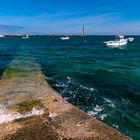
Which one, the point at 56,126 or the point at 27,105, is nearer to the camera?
the point at 56,126

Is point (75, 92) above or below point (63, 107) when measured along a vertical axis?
below

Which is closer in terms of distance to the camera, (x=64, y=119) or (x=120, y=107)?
(x=64, y=119)

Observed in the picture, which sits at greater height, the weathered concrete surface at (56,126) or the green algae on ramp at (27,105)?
the weathered concrete surface at (56,126)

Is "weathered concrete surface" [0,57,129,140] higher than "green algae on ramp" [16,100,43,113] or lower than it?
higher

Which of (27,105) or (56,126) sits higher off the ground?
(56,126)

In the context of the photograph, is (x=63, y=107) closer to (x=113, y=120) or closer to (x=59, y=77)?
(x=113, y=120)

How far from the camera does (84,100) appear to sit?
16.3 meters

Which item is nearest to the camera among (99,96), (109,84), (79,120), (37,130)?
(37,130)

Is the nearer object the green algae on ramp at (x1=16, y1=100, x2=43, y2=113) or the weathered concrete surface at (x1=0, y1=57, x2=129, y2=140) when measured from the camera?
the weathered concrete surface at (x1=0, y1=57, x2=129, y2=140)

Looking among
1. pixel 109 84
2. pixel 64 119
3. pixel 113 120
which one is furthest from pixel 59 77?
pixel 64 119

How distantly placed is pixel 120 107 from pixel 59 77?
10254 mm

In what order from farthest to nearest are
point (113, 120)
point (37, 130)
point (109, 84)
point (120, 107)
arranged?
point (109, 84) < point (120, 107) < point (113, 120) < point (37, 130)

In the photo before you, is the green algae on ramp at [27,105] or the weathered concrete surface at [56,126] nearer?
the weathered concrete surface at [56,126]

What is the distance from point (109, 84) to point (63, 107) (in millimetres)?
10481
